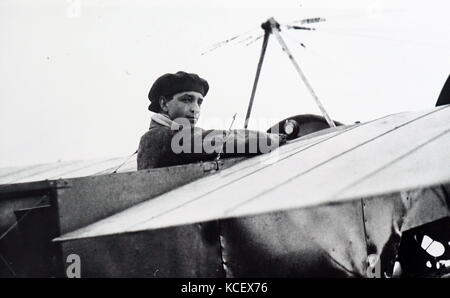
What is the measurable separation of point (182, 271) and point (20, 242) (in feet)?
3.94

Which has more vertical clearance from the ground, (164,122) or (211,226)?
(164,122)

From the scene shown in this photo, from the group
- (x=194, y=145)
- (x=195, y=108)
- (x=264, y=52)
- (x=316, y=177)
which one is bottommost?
(x=316, y=177)

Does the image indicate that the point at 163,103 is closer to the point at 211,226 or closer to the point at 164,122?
the point at 164,122

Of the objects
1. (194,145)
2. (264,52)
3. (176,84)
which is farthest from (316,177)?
(264,52)

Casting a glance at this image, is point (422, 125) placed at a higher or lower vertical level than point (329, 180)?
higher

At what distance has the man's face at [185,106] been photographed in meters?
4.68

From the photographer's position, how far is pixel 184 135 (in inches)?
153

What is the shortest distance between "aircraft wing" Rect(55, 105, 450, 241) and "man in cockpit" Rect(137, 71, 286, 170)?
20 cm

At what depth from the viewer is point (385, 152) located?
2.34 m

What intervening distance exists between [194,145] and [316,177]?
1.72 m
